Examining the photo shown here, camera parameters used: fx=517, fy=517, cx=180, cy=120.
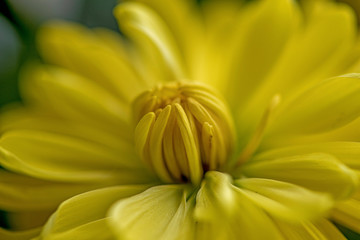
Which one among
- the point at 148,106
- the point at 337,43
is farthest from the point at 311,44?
the point at 148,106

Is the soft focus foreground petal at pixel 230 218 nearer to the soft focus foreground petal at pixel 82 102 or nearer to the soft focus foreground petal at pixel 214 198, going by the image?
the soft focus foreground petal at pixel 214 198

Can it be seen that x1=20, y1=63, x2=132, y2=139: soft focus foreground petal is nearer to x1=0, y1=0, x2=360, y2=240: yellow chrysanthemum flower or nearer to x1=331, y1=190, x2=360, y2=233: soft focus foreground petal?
x1=0, y1=0, x2=360, y2=240: yellow chrysanthemum flower

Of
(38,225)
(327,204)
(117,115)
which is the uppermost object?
(327,204)

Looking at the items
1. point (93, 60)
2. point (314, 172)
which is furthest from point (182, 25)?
point (314, 172)

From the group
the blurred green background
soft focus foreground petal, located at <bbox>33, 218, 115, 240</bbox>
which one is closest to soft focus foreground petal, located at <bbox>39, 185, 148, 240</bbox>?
soft focus foreground petal, located at <bbox>33, 218, 115, 240</bbox>

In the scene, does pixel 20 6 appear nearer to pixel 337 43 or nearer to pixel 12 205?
pixel 12 205

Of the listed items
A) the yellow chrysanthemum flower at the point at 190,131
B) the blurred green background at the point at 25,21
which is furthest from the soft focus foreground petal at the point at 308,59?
the blurred green background at the point at 25,21

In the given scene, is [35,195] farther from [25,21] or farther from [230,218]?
[25,21]
